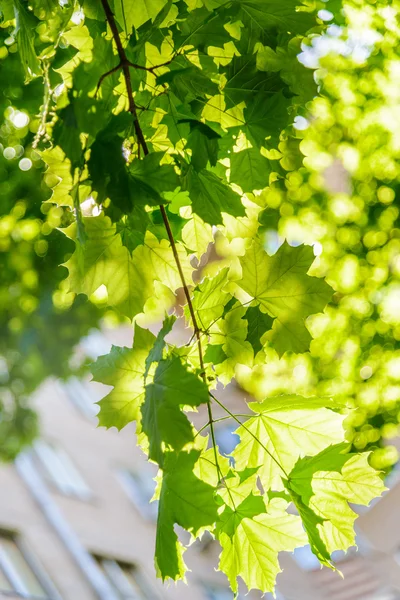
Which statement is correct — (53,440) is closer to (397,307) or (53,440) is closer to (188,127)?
(397,307)

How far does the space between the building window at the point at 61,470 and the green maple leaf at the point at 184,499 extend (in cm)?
578

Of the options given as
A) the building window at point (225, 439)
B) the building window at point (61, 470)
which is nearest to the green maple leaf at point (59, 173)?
the building window at point (61, 470)

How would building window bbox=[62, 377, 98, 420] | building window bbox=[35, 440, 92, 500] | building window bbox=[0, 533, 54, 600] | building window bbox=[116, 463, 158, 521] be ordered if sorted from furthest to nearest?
building window bbox=[62, 377, 98, 420] < building window bbox=[116, 463, 158, 521] < building window bbox=[35, 440, 92, 500] < building window bbox=[0, 533, 54, 600]

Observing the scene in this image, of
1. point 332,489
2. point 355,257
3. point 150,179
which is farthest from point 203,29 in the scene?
point 355,257

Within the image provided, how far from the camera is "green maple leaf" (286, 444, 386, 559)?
0.52 metres

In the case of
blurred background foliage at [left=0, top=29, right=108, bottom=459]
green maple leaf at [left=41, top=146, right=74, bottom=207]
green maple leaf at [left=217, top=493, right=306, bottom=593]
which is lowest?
green maple leaf at [left=217, top=493, right=306, bottom=593]

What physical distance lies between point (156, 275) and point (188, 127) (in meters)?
0.13

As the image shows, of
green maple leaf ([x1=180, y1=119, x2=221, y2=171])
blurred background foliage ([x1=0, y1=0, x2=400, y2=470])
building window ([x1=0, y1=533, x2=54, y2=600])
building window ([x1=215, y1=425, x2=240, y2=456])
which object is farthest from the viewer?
building window ([x1=215, y1=425, x2=240, y2=456])

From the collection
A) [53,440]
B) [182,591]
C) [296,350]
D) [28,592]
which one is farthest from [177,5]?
[53,440]

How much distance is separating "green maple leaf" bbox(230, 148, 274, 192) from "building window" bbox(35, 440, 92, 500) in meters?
5.74

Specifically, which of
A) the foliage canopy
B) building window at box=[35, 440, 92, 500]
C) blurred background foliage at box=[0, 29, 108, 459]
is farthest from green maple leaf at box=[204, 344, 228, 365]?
building window at box=[35, 440, 92, 500]

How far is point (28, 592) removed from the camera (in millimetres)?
4527

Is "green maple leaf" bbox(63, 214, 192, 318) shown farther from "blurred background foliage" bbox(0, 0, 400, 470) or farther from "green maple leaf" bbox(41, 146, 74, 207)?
"blurred background foliage" bbox(0, 0, 400, 470)

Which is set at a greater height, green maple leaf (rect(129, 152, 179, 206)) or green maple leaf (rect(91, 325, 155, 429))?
green maple leaf (rect(129, 152, 179, 206))
